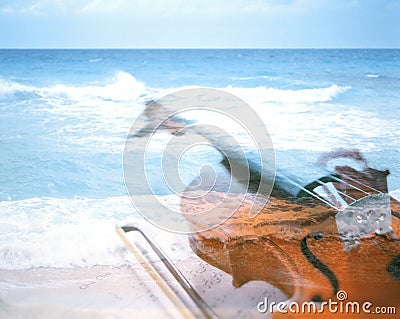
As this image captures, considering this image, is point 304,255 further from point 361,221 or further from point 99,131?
point 99,131

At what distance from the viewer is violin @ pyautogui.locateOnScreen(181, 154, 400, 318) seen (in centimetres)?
206

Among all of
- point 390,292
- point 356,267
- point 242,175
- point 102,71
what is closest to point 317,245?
point 356,267

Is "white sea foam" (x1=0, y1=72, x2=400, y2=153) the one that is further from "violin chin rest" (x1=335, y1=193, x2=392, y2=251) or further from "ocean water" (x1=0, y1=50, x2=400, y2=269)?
"violin chin rest" (x1=335, y1=193, x2=392, y2=251)

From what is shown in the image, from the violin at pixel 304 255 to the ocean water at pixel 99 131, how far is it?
0.65m

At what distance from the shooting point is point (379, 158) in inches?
205

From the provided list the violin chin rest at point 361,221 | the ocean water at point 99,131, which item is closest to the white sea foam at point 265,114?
the ocean water at point 99,131

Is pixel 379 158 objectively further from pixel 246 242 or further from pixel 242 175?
pixel 246 242

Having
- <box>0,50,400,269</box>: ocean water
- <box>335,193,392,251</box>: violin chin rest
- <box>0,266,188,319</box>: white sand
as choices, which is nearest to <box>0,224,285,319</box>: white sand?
<box>0,266,188,319</box>: white sand

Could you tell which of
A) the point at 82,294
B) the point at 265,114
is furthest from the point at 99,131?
the point at 82,294

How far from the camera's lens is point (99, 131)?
21.6 feet

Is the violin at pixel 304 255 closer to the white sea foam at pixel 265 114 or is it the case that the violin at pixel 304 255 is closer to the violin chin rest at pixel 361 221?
the violin chin rest at pixel 361 221

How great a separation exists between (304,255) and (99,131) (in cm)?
472

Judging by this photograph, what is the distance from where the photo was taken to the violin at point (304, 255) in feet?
6.77

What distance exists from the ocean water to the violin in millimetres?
654
